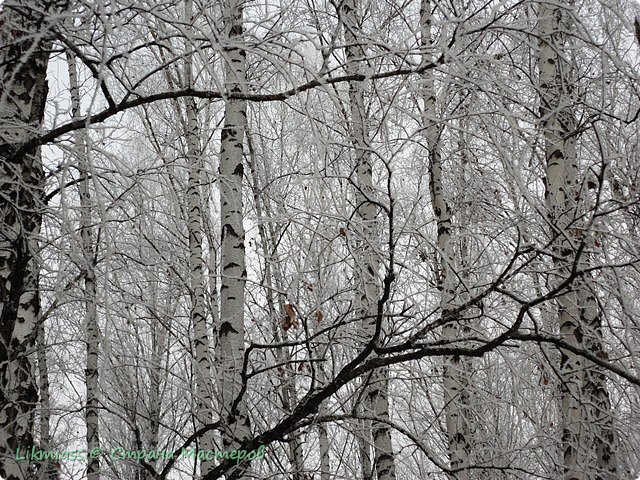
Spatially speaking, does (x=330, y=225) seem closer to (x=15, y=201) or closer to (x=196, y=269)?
(x=15, y=201)

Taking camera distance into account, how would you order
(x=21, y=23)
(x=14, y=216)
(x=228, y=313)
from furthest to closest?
(x=228, y=313), (x=14, y=216), (x=21, y=23)

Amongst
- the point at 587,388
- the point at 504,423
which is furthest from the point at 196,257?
the point at 504,423

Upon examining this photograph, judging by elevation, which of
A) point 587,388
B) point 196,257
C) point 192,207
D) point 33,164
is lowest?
point 587,388

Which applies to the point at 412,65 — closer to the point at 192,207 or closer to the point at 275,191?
the point at 192,207

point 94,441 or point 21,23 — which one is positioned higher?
point 21,23

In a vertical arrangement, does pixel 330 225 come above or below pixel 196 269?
below

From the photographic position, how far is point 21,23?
2.15 metres

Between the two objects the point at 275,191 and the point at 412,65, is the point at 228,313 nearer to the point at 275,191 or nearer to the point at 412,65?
the point at 412,65

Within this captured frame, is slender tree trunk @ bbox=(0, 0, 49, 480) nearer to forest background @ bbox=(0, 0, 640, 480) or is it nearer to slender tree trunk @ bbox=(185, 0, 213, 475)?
forest background @ bbox=(0, 0, 640, 480)

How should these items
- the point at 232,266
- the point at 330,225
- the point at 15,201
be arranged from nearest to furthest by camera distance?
the point at 15,201, the point at 330,225, the point at 232,266

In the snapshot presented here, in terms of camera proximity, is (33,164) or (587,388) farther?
(587,388)

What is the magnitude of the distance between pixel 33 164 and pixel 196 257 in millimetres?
2917

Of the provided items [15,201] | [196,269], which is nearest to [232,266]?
[15,201]

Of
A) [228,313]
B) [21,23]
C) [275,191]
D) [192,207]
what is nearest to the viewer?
[21,23]
